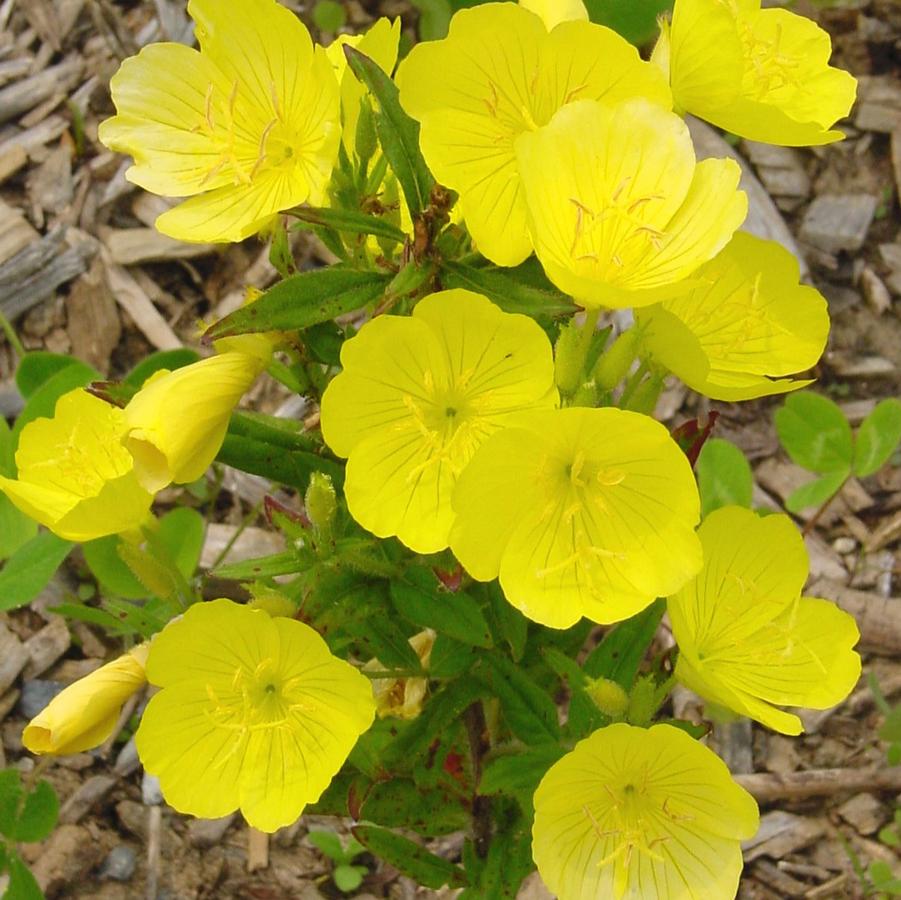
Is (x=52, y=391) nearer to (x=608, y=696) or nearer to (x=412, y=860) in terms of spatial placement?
(x=412, y=860)

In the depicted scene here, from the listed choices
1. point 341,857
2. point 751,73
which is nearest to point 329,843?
point 341,857

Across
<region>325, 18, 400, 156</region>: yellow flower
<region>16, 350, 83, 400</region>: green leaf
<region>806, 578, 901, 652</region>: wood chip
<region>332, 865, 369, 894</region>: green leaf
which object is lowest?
<region>806, 578, 901, 652</region>: wood chip

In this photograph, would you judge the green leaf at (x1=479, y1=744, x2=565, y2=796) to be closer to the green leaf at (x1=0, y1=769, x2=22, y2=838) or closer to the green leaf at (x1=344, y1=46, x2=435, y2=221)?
the green leaf at (x1=344, y1=46, x2=435, y2=221)

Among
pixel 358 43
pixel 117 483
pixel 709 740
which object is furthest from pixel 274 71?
pixel 709 740

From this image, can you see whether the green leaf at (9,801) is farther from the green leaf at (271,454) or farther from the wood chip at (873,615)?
the wood chip at (873,615)

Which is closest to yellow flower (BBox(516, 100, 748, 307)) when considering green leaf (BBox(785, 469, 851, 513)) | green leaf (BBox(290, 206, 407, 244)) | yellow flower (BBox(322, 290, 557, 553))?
yellow flower (BBox(322, 290, 557, 553))
